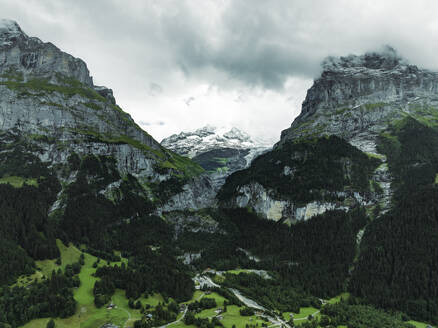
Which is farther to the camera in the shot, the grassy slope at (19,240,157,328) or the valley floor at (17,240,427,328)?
the valley floor at (17,240,427,328)

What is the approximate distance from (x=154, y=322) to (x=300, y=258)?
110 metres

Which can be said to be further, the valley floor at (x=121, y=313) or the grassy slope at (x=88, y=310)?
the valley floor at (x=121, y=313)

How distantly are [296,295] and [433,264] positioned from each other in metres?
64.8

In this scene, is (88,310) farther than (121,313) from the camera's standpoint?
Yes

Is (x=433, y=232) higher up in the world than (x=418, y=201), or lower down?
lower down

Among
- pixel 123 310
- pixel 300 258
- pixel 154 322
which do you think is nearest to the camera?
pixel 154 322

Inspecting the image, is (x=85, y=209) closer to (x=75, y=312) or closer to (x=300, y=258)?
(x=75, y=312)

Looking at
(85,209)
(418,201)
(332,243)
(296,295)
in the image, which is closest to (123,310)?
(296,295)

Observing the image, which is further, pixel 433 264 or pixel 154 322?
pixel 433 264

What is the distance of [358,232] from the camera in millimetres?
189750

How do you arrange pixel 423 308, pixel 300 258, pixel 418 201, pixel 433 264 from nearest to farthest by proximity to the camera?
pixel 423 308
pixel 433 264
pixel 418 201
pixel 300 258

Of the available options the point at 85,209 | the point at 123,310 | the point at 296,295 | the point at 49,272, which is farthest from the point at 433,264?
the point at 85,209

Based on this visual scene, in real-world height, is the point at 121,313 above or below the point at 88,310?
below

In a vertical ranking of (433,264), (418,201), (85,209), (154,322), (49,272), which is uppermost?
(418,201)
